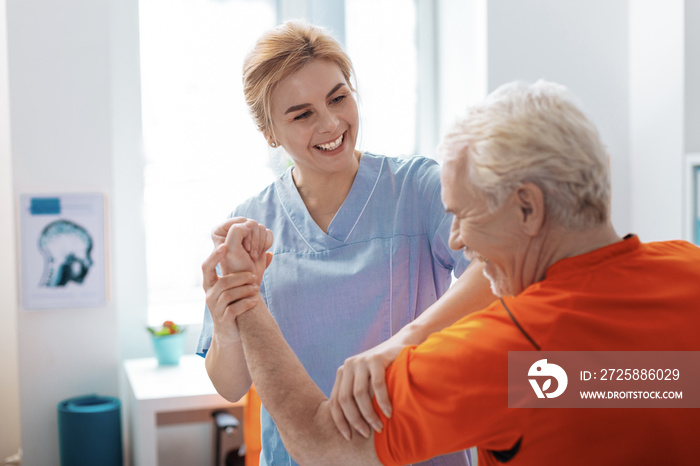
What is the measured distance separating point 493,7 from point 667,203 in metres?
1.05

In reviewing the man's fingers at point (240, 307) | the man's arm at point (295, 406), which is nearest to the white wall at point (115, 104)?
the man's fingers at point (240, 307)

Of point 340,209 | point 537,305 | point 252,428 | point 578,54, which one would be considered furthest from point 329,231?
point 578,54

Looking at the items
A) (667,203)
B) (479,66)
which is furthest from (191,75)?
(667,203)

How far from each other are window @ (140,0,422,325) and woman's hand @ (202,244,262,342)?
193cm

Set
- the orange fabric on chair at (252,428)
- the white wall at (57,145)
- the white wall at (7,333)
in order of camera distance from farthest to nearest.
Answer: the white wall at (7,333), the white wall at (57,145), the orange fabric on chair at (252,428)

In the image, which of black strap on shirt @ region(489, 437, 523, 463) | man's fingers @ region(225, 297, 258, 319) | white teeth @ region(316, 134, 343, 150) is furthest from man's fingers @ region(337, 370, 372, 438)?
white teeth @ region(316, 134, 343, 150)

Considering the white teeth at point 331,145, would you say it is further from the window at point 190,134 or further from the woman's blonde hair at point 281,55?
the window at point 190,134

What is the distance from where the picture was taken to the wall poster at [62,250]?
255cm

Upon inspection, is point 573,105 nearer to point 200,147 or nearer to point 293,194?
point 293,194

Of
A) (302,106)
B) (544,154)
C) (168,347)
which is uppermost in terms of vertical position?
(302,106)

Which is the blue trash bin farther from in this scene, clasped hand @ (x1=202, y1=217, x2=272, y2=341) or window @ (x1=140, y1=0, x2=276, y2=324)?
clasped hand @ (x1=202, y1=217, x2=272, y2=341)

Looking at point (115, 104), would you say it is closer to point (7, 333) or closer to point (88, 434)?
point (7, 333)

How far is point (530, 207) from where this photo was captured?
816 mm

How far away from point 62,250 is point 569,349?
231 centimetres
